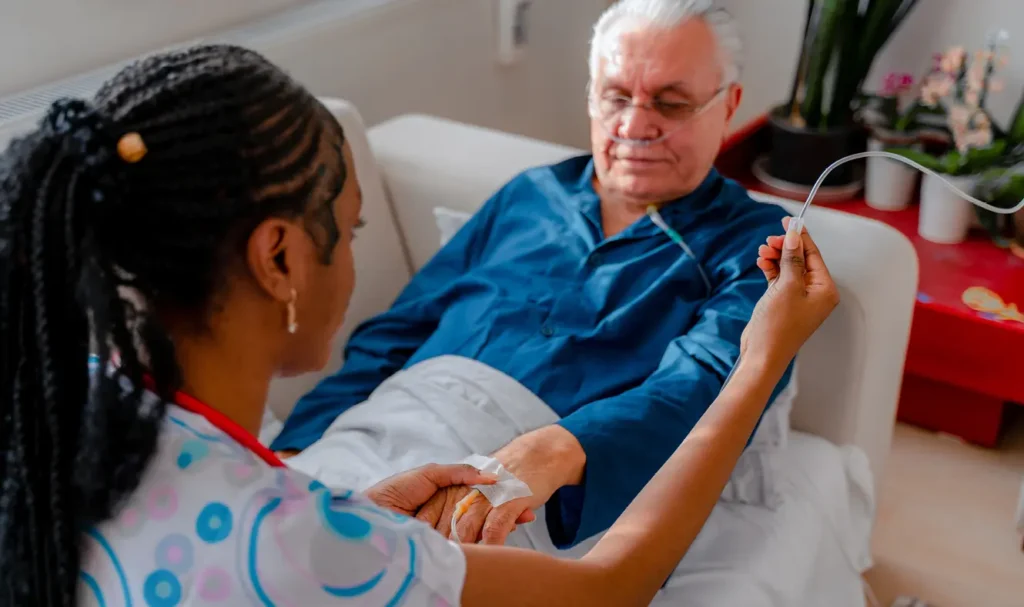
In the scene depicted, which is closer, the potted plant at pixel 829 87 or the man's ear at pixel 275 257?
the man's ear at pixel 275 257

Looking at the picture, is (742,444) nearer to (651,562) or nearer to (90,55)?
(651,562)

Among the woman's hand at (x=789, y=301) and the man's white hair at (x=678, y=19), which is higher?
the man's white hair at (x=678, y=19)

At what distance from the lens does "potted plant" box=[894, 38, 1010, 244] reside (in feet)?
6.86

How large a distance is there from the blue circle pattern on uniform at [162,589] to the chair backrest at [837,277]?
102 cm

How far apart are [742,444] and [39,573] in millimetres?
654

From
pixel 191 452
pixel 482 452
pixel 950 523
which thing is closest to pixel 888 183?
pixel 950 523

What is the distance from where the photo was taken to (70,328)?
66 cm

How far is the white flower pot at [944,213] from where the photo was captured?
2.14m

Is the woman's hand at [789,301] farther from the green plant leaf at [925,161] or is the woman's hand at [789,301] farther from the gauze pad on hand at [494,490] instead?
the green plant leaf at [925,161]

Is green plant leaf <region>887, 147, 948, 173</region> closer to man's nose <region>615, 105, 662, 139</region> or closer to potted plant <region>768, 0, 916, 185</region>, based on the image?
potted plant <region>768, 0, 916, 185</region>

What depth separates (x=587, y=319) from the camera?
1.40 metres

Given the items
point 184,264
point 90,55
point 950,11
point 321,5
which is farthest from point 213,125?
point 950,11

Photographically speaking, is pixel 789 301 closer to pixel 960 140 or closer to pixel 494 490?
pixel 494 490

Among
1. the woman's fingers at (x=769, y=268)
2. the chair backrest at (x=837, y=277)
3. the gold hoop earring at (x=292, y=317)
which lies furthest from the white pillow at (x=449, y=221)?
the gold hoop earring at (x=292, y=317)
